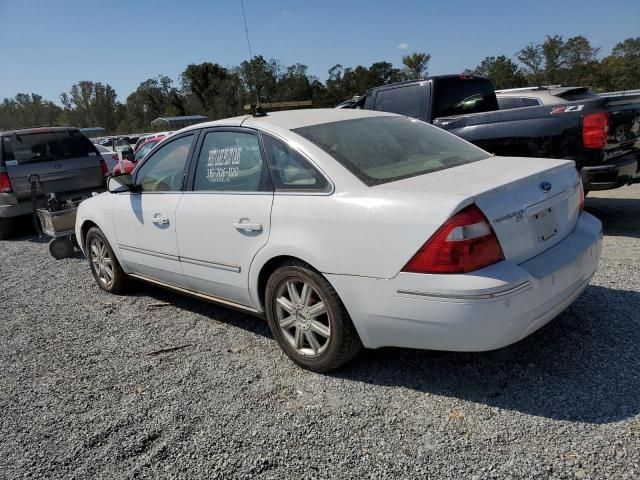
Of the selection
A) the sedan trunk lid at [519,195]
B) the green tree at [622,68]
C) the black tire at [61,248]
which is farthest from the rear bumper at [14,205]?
the green tree at [622,68]

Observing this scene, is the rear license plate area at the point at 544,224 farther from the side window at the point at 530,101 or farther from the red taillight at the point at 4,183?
the red taillight at the point at 4,183

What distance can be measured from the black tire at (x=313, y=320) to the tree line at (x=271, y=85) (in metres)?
5.59

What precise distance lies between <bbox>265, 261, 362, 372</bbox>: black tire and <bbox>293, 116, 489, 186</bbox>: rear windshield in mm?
657

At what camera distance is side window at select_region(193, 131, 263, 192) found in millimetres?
3557

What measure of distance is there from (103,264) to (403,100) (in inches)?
174

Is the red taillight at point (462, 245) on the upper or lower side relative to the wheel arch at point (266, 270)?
upper

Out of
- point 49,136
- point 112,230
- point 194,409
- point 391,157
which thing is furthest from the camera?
point 49,136

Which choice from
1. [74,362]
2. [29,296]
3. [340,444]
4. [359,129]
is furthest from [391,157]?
[29,296]

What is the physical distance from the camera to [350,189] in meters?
2.96

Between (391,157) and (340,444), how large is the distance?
174cm

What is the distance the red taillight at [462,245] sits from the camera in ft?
8.39

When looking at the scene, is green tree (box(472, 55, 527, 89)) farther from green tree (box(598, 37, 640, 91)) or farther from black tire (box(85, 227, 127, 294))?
black tire (box(85, 227, 127, 294))

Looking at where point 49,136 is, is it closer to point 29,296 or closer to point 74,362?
point 29,296

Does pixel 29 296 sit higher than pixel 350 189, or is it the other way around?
pixel 350 189
